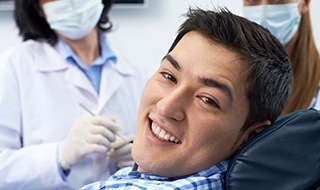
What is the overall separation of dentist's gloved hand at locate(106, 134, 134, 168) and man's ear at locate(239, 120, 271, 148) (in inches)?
22.7

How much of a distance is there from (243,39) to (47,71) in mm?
803

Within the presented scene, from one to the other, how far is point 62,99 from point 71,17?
294 mm

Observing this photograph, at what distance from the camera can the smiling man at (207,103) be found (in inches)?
35.1

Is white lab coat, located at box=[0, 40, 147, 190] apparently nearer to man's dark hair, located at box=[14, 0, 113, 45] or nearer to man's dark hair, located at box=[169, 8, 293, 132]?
man's dark hair, located at box=[14, 0, 113, 45]

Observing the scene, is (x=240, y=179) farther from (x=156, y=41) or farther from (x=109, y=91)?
(x=156, y=41)

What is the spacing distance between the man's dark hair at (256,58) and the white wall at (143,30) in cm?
129

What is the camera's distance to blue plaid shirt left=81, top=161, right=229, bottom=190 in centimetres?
88

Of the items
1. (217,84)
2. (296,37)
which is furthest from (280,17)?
(217,84)

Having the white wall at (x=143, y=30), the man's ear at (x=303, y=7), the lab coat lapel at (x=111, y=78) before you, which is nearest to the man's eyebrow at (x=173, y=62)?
the lab coat lapel at (x=111, y=78)

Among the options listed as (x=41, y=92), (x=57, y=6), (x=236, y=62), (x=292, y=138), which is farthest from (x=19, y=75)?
(x=292, y=138)

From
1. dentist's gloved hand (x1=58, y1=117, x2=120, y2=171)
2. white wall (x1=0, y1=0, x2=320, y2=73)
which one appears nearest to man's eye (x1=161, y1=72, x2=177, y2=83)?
dentist's gloved hand (x1=58, y1=117, x2=120, y2=171)

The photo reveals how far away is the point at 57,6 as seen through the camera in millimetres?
1559

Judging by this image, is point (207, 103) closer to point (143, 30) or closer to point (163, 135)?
point (163, 135)

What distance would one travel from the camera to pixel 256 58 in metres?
0.91
